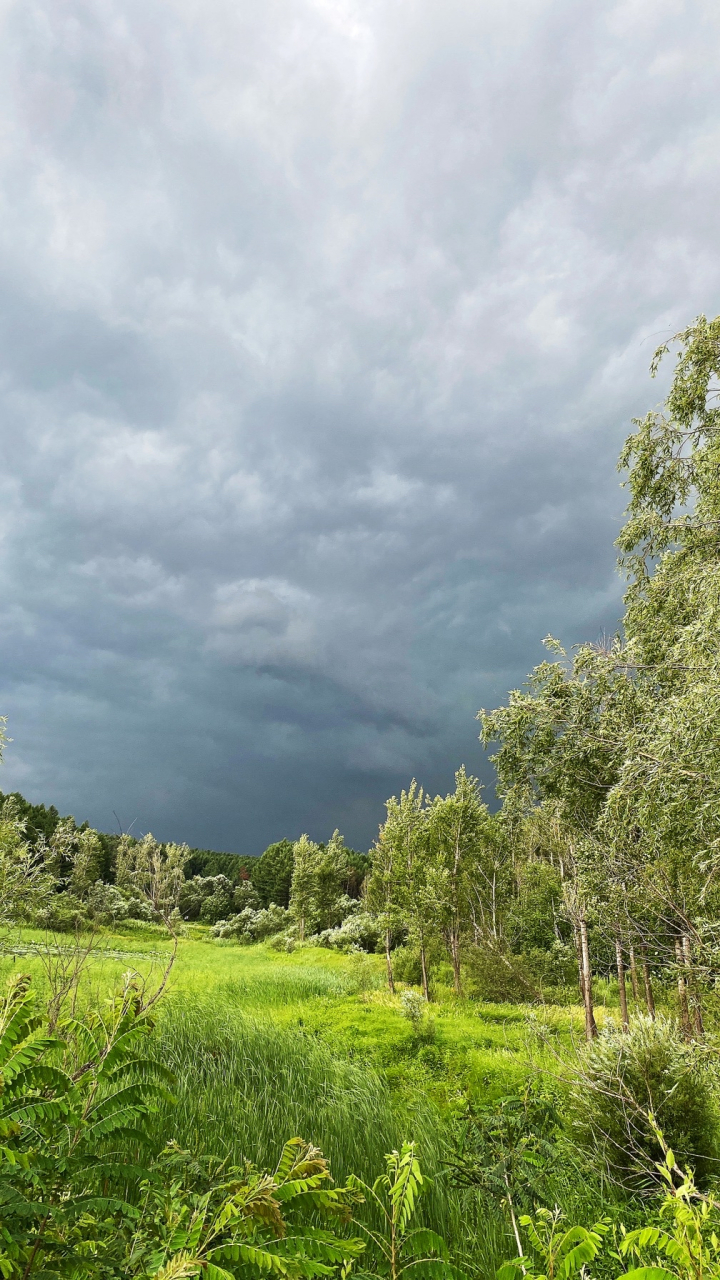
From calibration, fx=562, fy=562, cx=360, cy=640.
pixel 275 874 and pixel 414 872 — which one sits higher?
pixel 414 872

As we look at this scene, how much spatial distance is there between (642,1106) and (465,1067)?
18.2ft

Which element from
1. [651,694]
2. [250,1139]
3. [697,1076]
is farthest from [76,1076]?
[651,694]

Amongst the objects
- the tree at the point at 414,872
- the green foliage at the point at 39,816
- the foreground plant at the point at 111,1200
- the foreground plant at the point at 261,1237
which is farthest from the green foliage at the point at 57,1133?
the green foliage at the point at 39,816

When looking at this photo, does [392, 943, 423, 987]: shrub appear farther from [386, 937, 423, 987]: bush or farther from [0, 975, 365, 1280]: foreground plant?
[0, 975, 365, 1280]: foreground plant

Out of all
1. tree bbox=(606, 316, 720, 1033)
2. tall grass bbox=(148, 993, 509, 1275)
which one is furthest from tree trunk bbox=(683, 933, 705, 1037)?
tall grass bbox=(148, 993, 509, 1275)

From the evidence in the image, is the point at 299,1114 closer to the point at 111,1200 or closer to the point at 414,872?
the point at 111,1200

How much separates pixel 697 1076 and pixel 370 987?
652 inches

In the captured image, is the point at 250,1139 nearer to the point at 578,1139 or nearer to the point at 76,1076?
the point at 578,1139

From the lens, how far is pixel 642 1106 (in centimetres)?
607

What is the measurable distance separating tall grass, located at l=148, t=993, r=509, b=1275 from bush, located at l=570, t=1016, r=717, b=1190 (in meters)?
1.66

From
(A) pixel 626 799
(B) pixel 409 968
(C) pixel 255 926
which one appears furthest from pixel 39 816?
(A) pixel 626 799

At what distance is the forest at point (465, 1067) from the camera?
145 cm

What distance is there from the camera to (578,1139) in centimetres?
653

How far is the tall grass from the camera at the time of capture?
14.5ft
